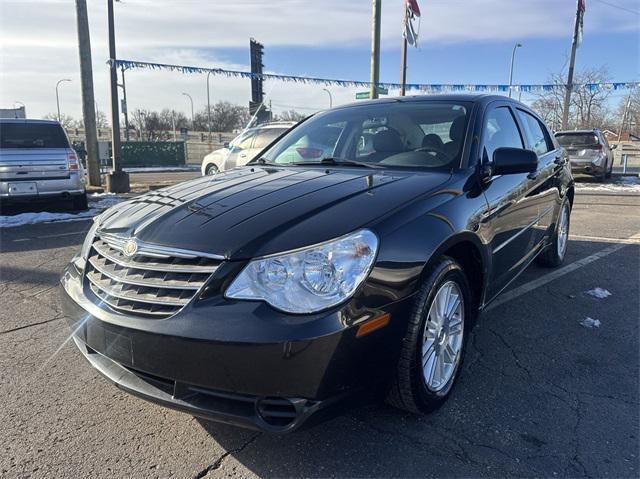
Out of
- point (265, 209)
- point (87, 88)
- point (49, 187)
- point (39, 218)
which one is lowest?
point (39, 218)

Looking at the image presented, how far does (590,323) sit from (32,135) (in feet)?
30.1

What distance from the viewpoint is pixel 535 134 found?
4.44m

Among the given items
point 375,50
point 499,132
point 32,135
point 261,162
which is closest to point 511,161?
point 499,132

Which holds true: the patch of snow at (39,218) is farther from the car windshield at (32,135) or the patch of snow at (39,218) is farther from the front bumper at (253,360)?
the front bumper at (253,360)

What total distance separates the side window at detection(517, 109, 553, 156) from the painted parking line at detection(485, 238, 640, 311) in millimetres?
1246

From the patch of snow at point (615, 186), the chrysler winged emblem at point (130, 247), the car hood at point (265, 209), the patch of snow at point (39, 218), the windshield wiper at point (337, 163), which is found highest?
the windshield wiper at point (337, 163)

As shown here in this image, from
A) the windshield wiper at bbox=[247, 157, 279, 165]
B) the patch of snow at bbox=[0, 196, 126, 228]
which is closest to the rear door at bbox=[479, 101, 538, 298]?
the windshield wiper at bbox=[247, 157, 279, 165]

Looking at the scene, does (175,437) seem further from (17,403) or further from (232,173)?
(232,173)

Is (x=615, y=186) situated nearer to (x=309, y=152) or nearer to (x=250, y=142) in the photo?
(x=250, y=142)

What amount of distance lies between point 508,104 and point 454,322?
210cm

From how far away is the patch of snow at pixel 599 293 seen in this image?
4.34 metres

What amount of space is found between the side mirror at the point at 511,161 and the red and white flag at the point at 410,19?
14.9 metres

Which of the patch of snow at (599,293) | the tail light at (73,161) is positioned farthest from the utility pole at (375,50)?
the patch of snow at (599,293)

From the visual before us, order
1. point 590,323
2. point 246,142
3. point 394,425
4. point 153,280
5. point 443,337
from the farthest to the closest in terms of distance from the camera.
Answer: point 246,142, point 590,323, point 443,337, point 394,425, point 153,280
